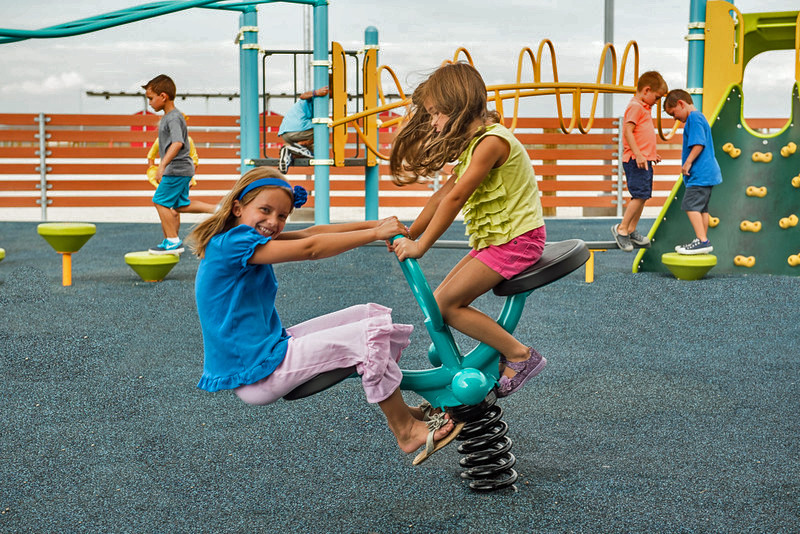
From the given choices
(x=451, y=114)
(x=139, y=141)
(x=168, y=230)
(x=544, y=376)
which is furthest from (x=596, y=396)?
(x=139, y=141)

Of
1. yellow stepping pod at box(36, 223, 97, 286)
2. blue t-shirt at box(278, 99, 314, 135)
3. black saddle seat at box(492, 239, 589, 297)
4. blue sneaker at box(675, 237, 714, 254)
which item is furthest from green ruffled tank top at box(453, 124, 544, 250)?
blue t-shirt at box(278, 99, 314, 135)

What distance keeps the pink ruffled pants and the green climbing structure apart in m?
4.97

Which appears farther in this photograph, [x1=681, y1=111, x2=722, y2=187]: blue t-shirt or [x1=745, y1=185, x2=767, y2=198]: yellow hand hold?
[x1=745, y1=185, x2=767, y2=198]: yellow hand hold

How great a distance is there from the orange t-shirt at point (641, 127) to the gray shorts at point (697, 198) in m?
0.70

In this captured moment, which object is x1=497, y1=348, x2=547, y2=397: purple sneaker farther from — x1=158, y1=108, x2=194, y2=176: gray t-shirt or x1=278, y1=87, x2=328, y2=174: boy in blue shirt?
x1=278, y1=87, x2=328, y2=174: boy in blue shirt

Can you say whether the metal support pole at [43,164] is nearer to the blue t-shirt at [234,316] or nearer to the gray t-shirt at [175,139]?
the gray t-shirt at [175,139]

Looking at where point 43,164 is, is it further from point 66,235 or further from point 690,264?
point 690,264

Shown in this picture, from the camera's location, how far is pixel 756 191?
6.58m

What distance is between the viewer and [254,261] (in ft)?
7.06

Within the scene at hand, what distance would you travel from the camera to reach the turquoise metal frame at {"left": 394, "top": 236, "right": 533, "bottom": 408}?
2.35 m

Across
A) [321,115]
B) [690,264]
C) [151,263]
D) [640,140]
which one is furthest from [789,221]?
[151,263]

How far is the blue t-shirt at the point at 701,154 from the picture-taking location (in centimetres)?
633

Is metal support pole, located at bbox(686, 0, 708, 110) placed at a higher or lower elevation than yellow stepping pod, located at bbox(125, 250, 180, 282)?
higher

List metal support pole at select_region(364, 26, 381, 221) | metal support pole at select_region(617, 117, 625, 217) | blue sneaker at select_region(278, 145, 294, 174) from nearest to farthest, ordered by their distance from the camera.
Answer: blue sneaker at select_region(278, 145, 294, 174), metal support pole at select_region(364, 26, 381, 221), metal support pole at select_region(617, 117, 625, 217)
